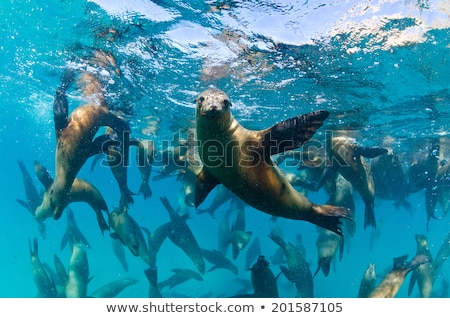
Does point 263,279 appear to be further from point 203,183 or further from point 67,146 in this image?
point 67,146

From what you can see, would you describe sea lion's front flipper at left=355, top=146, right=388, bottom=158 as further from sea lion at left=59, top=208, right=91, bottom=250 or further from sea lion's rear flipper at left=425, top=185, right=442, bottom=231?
sea lion at left=59, top=208, right=91, bottom=250

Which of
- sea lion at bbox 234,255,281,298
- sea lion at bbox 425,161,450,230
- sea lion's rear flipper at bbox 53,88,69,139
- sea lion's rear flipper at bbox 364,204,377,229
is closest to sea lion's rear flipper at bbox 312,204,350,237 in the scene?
sea lion at bbox 234,255,281,298

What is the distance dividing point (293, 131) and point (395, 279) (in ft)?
15.1

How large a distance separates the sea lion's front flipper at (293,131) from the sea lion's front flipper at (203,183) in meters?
1.07

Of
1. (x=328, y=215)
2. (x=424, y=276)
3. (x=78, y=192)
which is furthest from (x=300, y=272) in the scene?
(x=78, y=192)

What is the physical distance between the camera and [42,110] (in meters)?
18.5

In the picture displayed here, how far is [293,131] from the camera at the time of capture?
3729 mm

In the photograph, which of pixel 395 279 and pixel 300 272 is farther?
pixel 300 272

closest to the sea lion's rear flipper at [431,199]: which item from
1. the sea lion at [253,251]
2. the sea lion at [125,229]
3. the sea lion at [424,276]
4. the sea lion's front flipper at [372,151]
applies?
the sea lion at [424,276]

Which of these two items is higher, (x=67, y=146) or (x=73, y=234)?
(x=67, y=146)

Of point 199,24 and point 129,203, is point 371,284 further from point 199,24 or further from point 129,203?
point 199,24

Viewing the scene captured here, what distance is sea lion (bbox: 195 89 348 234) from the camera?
12.2 feet

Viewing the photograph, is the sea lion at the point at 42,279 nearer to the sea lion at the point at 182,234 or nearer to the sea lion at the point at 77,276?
the sea lion at the point at 77,276

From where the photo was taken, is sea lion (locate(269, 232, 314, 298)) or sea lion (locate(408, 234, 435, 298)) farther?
sea lion (locate(408, 234, 435, 298))
